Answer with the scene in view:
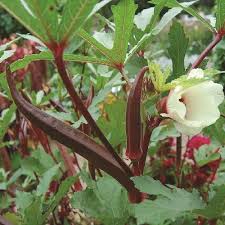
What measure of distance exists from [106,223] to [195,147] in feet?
3.89

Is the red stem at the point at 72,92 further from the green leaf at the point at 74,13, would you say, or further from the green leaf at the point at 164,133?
the green leaf at the point at 164,133

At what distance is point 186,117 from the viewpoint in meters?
0.70

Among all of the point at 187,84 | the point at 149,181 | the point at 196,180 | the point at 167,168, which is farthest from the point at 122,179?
the point at 167,168

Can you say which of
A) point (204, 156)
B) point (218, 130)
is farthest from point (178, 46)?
point (204, 156)

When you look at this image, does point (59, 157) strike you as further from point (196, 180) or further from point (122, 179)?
point (122, 179)

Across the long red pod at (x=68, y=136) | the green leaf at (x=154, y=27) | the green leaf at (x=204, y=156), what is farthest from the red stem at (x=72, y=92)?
the green leaf at (x=204, y=156)

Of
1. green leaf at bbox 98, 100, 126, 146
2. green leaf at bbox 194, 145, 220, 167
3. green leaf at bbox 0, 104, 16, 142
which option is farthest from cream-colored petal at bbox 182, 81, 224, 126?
green leaf at bbox 194, 145, 220, 167

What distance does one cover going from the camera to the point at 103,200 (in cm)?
84

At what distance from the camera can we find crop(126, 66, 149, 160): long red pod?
688 mm

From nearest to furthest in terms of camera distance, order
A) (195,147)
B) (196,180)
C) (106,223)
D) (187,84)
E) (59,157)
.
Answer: (187,84), (106,223), (59,157), (196,180), (195,147)

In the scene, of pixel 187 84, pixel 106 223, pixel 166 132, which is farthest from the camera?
pixel 166 132

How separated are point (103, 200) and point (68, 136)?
17 centimetres

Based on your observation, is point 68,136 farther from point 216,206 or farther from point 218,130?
point 218,130

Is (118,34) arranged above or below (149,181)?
above
